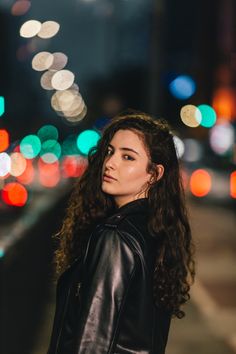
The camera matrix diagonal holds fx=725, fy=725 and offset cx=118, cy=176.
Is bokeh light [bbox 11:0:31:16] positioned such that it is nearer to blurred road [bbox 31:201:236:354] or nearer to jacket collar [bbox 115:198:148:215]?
blurred road [bbox 31:201:236:354]

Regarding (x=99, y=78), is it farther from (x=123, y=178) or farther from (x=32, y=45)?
(x=123, y=178)

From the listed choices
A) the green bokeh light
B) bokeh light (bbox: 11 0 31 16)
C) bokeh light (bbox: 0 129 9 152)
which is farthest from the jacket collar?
the green bokeh light

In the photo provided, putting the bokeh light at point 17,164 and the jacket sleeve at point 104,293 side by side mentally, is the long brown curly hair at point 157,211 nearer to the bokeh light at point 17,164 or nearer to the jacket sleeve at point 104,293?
the jacket sleeve at point 104,293

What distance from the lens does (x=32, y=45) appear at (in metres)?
18.1

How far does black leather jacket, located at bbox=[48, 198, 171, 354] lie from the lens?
245cm

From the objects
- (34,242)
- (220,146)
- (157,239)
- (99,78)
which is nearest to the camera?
(157,239)

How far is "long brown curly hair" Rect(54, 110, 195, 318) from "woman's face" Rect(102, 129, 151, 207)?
3 centimetres

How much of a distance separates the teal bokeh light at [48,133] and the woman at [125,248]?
106928mm

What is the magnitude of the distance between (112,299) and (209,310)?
22.7 feet

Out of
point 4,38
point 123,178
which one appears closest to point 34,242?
point 123,178

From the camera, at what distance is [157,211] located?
2807 millimetres

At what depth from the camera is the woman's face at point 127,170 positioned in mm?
2801

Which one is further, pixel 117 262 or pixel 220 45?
pixel 220 45

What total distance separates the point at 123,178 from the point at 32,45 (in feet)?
51.9
